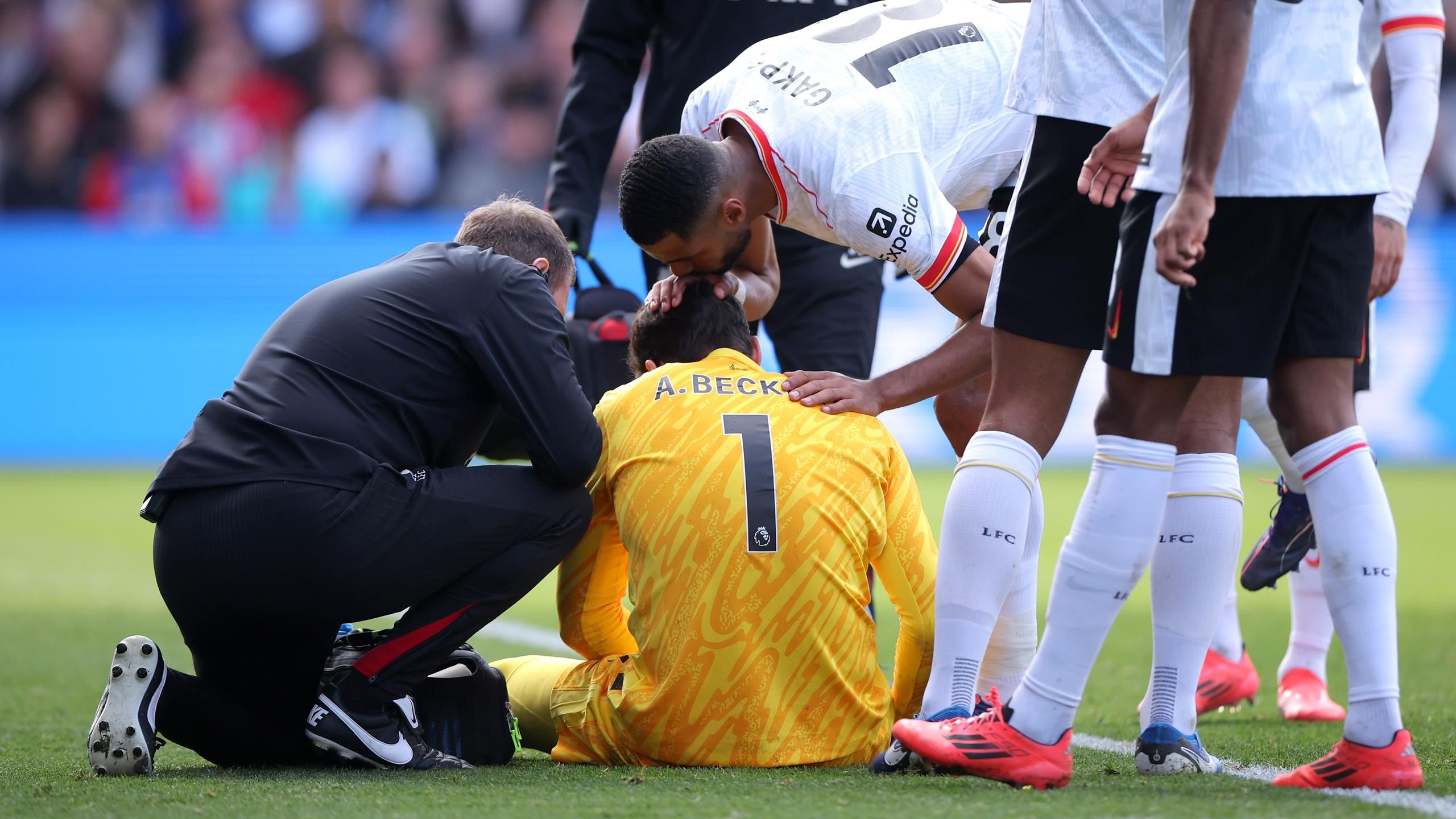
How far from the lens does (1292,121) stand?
2391mm

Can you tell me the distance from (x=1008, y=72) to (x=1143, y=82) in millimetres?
811

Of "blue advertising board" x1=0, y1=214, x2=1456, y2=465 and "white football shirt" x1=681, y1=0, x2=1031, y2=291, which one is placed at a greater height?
"white football shirt" x1=681, y1=0, x2=1031, y2=291

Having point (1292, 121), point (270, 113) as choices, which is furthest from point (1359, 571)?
point (270, 113)

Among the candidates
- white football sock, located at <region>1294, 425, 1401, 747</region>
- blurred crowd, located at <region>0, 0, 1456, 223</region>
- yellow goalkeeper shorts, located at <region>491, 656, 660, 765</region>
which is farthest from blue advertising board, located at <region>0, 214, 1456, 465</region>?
white football sock, located at <region>1294, 425, 1401, 747</region>

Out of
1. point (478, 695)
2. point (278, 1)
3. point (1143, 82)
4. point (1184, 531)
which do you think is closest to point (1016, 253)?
point (1143, 82)

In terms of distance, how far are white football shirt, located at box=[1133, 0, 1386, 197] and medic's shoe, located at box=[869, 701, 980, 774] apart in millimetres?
985

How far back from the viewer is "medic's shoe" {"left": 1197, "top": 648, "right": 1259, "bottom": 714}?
372cm

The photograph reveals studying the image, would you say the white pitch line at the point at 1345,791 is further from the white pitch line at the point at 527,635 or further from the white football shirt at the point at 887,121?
the white pitch line at the point at 527,635

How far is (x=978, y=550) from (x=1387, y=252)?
943mm

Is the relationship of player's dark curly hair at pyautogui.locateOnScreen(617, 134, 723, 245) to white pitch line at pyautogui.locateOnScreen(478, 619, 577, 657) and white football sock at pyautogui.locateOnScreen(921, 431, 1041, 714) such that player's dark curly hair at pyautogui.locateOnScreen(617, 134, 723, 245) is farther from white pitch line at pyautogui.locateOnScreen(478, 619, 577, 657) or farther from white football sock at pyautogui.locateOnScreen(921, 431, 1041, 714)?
white pitch line at pyautogui.locateOnScreen(478, 619, 577, 657)

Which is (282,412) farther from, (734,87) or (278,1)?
(278,1)

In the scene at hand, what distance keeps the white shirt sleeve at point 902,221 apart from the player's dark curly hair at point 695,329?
285mm

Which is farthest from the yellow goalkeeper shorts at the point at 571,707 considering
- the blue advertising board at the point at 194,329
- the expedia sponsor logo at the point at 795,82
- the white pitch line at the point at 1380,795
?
the blue advertising board at the point at 194,329

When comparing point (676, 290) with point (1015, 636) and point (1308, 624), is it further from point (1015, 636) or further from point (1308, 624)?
point (1308, 624)
